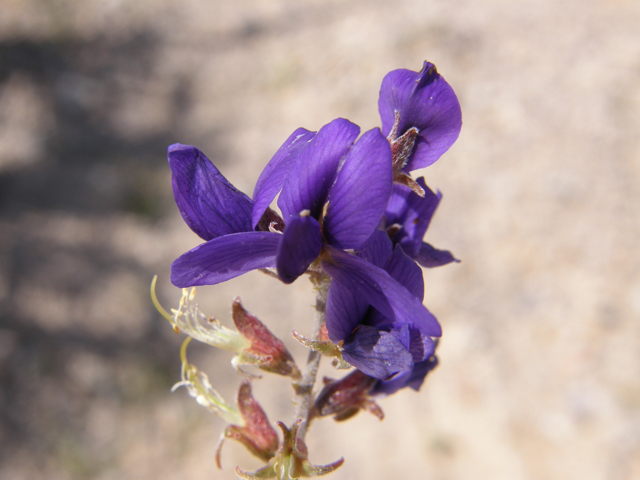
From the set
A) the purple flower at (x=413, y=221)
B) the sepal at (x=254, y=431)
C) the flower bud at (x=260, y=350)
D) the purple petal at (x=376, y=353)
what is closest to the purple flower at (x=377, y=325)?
the purple petal at (x=376, y=353)

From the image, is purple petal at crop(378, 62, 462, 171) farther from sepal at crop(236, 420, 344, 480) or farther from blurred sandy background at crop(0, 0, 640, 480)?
blurred sandy background at crop(0, 0, 640, 480)

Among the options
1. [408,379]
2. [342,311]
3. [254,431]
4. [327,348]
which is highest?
[342,311]

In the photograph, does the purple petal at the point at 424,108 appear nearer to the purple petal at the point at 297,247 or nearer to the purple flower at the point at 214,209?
the purple flower at the point at 214,209

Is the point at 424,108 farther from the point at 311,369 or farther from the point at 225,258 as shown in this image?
the point at 311,369

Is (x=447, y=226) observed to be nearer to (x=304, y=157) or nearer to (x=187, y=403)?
(x=187, y=403)

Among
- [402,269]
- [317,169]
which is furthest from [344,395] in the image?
[317,169]

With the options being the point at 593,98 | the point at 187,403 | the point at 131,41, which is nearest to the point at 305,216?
the point at 187,403

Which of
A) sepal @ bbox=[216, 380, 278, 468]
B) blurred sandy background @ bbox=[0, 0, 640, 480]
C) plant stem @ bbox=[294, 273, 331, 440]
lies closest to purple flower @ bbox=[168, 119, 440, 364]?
plant stem @ bbox=[294, 273, 331, 440]

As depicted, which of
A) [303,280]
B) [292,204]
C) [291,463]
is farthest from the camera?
[303,280]
